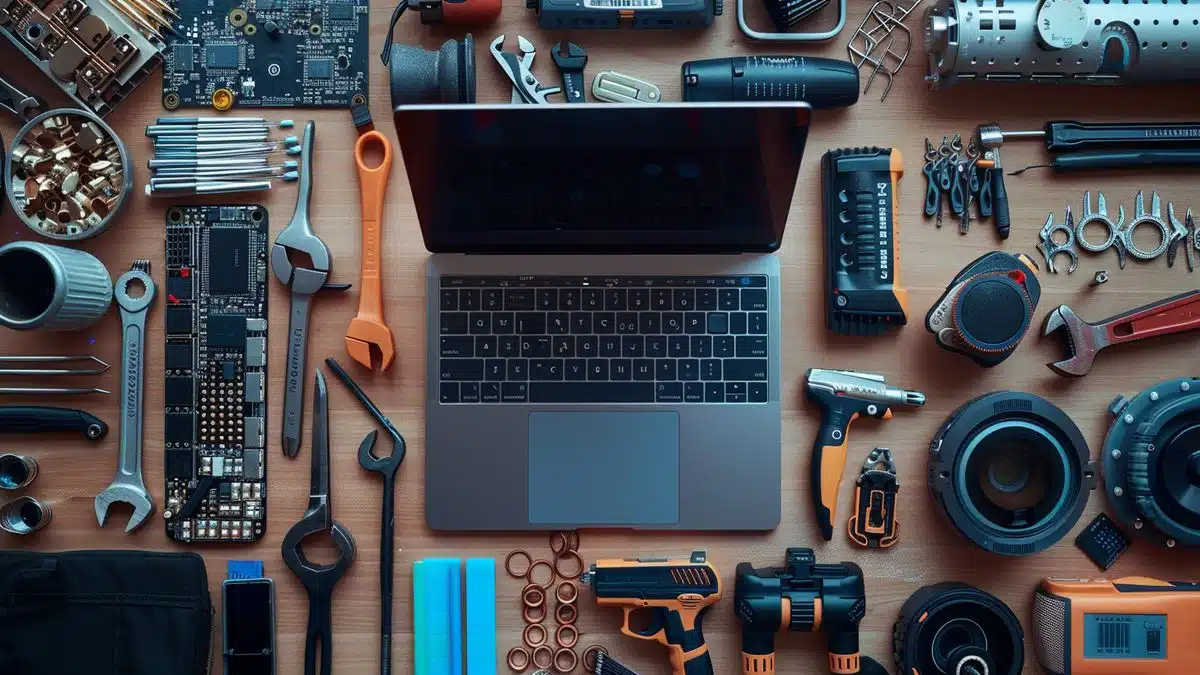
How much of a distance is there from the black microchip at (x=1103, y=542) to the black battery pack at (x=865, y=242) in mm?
450

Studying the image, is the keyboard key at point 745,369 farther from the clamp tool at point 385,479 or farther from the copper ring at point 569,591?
the clamp tool at point 385,479

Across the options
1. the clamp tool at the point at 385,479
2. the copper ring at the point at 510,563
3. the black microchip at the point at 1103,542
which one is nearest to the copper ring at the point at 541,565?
the copper ring at the point at 510,563

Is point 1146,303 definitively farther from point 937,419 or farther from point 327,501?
point 327,501

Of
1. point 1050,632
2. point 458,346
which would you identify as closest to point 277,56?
point 458,346

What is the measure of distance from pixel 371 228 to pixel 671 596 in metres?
0.73

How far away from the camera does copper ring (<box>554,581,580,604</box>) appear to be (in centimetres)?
124

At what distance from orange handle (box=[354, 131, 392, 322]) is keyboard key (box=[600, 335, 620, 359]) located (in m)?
0.35

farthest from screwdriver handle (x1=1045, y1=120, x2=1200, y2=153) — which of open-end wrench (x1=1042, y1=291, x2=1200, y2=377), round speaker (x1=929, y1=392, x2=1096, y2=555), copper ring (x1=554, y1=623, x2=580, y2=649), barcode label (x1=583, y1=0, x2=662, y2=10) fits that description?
copper ring (x1=554, y1=623, x2=580, y2=649)

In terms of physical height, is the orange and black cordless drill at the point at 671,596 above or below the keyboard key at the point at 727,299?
below

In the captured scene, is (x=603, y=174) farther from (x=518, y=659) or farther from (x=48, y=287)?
(x=48, y=287)

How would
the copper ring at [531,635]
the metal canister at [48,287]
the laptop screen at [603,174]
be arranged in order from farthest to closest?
the copper ring at [531,635]
the metal canister at [48,287]
the laptop screen at [603,174]

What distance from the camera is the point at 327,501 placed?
1242 mm

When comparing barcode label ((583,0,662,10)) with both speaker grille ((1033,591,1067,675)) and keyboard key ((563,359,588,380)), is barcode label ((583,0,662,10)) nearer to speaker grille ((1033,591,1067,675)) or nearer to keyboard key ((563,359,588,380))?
keyboard key ((563,359,588,380))

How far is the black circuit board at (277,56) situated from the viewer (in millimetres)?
1268
